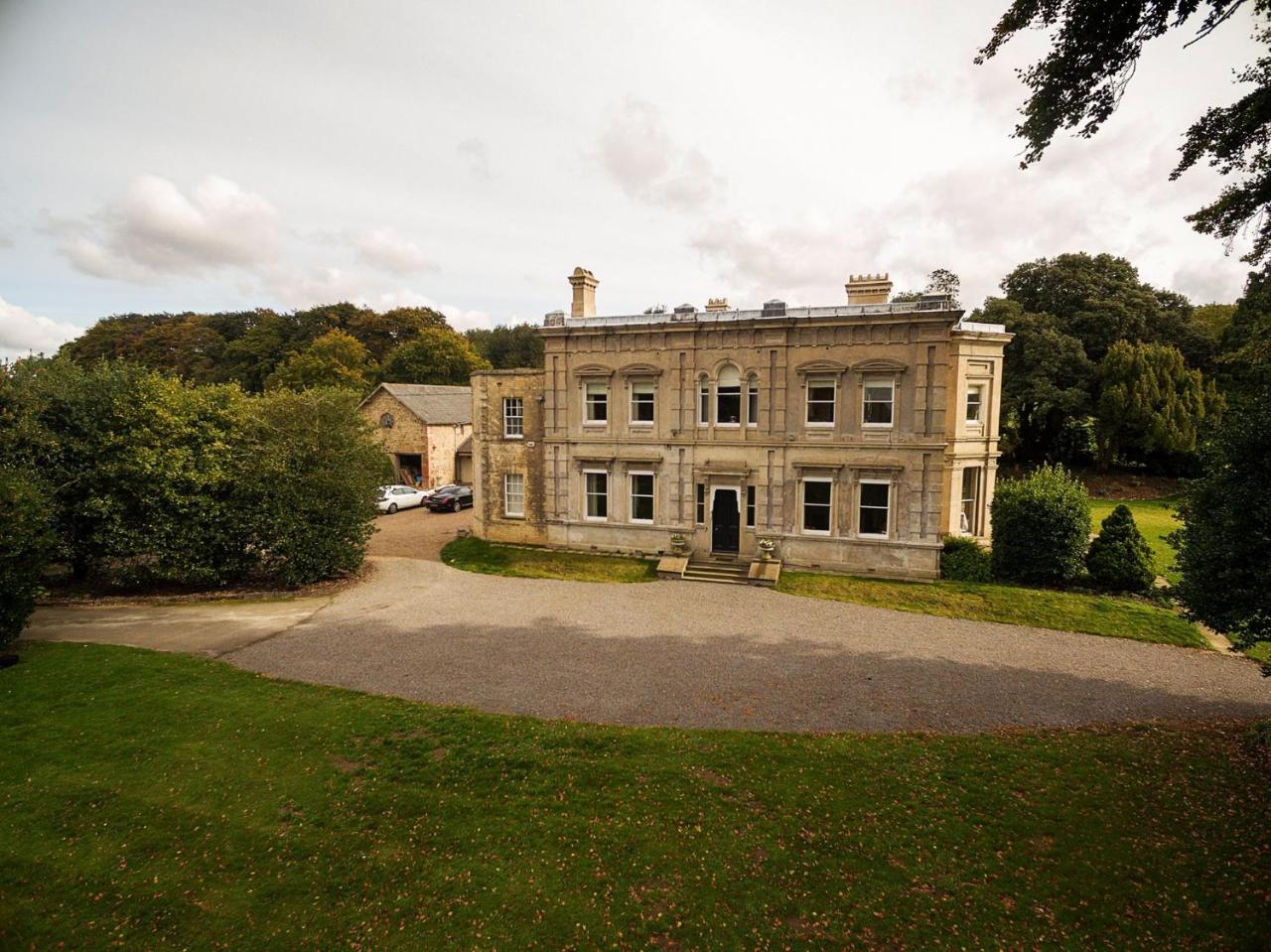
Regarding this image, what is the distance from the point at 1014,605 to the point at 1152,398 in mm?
→ 31897

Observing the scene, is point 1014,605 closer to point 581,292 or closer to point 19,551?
point 581,292

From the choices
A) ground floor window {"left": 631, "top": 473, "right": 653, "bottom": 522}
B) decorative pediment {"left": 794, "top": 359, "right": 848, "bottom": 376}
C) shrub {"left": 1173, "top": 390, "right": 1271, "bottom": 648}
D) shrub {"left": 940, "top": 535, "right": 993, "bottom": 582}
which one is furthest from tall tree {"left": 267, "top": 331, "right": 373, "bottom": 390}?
shrub {"left": 1173, "top": 390, "right": 1271, "bottom": 648}

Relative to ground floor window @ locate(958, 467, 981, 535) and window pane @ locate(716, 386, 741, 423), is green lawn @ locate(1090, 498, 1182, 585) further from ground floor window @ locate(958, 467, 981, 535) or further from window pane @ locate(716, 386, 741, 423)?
window pane @ locate(716, 386, 741, 423)

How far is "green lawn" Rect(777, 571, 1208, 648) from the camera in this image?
58.2 feet

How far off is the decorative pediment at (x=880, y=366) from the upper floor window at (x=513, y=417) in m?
14.1

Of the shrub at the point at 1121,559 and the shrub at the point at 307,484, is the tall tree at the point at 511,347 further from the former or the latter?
the shrub at the point at 1121,559

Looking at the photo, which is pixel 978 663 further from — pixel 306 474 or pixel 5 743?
pixel 306 474

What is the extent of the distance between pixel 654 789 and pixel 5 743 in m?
11.4

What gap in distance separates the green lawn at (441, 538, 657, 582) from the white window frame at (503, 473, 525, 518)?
1573 millimetres

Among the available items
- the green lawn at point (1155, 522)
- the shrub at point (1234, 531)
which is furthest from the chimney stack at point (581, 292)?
the green lawn at point (1155, 522)

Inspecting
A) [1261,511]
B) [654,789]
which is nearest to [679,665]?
[654,789]

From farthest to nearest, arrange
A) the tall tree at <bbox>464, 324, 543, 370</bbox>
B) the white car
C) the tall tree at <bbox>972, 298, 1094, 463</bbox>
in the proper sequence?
1. the tall tree at <bbox>464, 324, 543, 370</bbox>
2. the tall tree at <bbox>972, 298, 1094, 463</bbox>
3. the white car

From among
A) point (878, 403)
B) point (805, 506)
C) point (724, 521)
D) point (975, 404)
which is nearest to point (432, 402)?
point (724, 521)

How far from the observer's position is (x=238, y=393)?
870 inches
